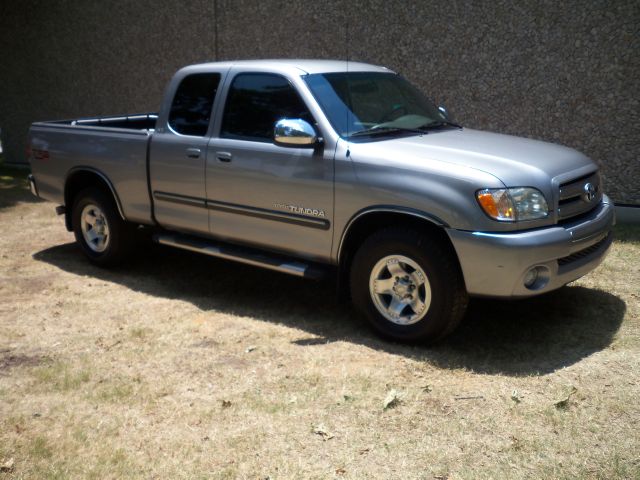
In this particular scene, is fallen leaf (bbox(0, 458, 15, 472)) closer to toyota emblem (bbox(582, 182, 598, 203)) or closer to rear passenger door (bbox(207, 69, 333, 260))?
rear passenger door (bbox(207, 69, 333, 260))

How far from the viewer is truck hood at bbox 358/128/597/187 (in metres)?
4.77

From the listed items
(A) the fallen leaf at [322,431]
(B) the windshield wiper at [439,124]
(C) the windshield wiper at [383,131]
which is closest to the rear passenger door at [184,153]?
(C) the windshield wiper at [383,131]

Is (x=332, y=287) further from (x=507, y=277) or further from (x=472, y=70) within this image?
(x=472, y=70)

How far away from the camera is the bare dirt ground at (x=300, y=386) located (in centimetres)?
373

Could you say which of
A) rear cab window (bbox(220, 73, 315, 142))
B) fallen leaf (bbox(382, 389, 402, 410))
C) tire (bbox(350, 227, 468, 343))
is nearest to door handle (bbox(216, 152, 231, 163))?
rear cab window (bbox(220, 73, 315, 142))

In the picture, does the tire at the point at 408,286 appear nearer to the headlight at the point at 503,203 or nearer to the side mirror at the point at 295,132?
the headlight at the point at 503,203

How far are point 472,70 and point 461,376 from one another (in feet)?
17.2

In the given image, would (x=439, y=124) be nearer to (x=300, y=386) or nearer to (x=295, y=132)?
(x=295, y=132)

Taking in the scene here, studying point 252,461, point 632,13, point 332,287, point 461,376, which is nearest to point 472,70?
point 632,13

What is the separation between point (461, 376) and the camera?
15.2 ft

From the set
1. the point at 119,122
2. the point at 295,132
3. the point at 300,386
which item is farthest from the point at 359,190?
the point at 119,122

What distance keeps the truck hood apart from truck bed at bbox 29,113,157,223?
7.99 ft

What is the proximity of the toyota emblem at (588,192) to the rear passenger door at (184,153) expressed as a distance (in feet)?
9.67

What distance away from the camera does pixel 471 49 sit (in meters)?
8.85
